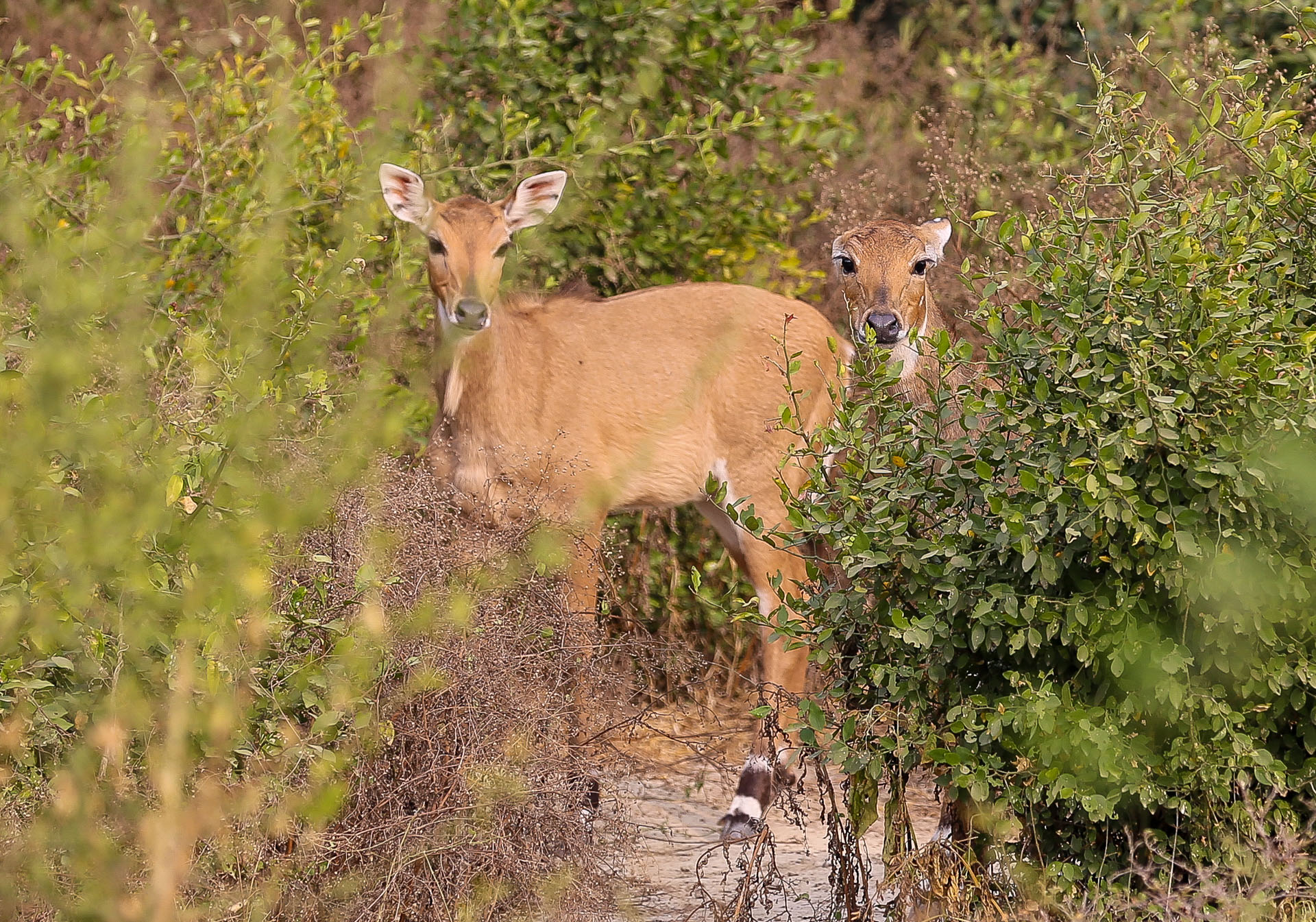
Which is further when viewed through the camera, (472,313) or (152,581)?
(472,313)

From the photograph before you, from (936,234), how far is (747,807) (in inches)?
97.4

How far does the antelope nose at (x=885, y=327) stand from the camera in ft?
19.9

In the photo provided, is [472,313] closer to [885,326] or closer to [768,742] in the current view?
[885,326]

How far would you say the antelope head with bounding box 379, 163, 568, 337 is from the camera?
22.4ft

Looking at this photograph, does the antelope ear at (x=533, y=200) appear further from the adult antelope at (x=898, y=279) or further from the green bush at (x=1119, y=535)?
the green bush at (x=1119, y=535)

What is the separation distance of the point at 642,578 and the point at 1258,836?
4.72 metres

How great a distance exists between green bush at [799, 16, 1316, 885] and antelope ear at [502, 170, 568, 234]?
3.17m

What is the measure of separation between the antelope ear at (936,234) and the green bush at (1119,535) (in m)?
2.26

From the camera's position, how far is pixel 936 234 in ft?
21.8

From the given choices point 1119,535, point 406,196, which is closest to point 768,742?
point 1119,535

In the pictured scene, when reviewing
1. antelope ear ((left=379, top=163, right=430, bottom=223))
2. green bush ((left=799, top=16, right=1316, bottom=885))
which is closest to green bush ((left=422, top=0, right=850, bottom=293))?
antelope ear ((left=379, top=163, right=430, bottom=223))

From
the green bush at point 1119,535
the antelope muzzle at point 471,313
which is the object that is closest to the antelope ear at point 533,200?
the antelope muzzle at point 471,313

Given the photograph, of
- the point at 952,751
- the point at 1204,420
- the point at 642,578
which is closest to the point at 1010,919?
Result: the point at 952,751

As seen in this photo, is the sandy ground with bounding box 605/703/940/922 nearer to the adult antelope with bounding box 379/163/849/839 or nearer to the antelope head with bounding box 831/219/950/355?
the adult antelope with bounding box 379/163/849/839
